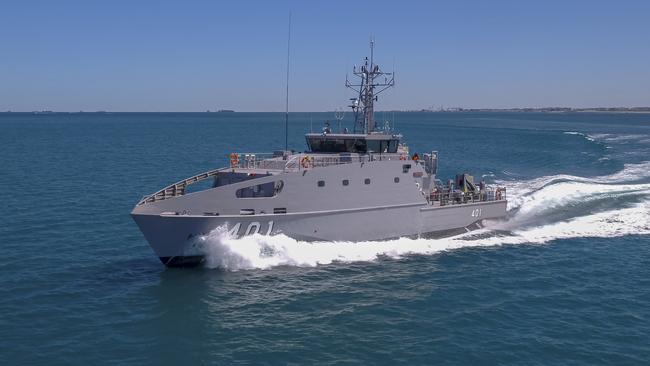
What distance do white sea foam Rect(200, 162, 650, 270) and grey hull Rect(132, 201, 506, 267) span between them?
354 millimetres

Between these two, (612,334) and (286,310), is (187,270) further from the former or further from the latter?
(612,334)

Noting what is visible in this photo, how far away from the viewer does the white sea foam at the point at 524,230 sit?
73.2 feet

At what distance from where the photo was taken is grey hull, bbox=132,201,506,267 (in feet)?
70.5

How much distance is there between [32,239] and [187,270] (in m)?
8.55

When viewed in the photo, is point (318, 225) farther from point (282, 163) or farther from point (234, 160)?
point (234, 160)

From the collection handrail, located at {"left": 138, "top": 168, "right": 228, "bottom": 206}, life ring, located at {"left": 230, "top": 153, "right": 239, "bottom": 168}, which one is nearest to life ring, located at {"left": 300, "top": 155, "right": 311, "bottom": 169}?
life ring, located at {"left": 230, "top": 153, "right": 239, "bottom": 168}

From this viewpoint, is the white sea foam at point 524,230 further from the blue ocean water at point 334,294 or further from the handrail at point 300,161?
the handrail at point 300,161

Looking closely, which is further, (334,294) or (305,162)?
(305,162)

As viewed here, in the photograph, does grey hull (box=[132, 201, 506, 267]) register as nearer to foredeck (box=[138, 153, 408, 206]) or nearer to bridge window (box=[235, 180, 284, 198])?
bridge window (box=[235, 180, 284, 198])

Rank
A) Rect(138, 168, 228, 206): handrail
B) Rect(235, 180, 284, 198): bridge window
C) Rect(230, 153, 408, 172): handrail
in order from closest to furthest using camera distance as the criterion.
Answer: Rect(138, 168, 228, 206): handrail
Rect(235, 180, 284, 198): bridge window
Rect(230, 153, 408, 172): handrail

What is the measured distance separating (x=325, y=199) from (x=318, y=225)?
1.11 metres

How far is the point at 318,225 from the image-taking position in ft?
78.1

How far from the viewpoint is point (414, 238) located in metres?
26.9

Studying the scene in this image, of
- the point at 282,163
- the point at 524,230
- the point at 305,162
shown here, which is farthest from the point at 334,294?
the point at 524,230
